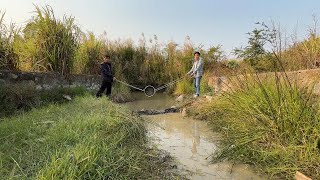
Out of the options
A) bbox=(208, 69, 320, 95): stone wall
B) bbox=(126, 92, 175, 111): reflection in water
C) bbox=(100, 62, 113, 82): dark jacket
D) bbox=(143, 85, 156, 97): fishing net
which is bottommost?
bbox=(126, 92, 175, 111): reflection in water

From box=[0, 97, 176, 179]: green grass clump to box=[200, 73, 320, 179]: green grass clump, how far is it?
1.15 meters

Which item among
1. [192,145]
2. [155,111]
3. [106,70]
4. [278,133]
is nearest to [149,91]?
[106,70]

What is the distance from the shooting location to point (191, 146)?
5168 millimetres

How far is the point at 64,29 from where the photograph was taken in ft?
29.3

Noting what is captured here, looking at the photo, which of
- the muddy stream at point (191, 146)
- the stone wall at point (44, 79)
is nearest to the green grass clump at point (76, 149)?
the muddy stream at point (191, 146)

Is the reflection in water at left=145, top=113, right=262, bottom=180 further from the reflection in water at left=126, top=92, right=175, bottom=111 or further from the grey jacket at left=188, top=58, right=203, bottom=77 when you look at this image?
the grey jacket at left=188, top=58, right=203, bottom=77

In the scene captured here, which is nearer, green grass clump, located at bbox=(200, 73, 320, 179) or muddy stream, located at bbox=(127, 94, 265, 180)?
green grass clump, located at bbox=(200, 73, 320, 179)

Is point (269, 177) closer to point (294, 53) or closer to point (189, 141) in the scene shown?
point (189, 141)

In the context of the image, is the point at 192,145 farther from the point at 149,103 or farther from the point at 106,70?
the point at 149,103

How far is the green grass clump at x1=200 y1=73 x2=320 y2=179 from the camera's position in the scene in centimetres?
382

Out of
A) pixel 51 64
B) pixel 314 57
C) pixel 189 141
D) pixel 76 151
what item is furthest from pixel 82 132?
pixel 314 57

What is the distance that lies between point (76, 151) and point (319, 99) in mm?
2971

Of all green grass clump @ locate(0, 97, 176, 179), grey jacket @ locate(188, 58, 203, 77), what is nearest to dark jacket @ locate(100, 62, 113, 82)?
grey jacket @ locate(188, 58, 203, 77)

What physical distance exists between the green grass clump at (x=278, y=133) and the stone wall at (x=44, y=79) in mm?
4779
